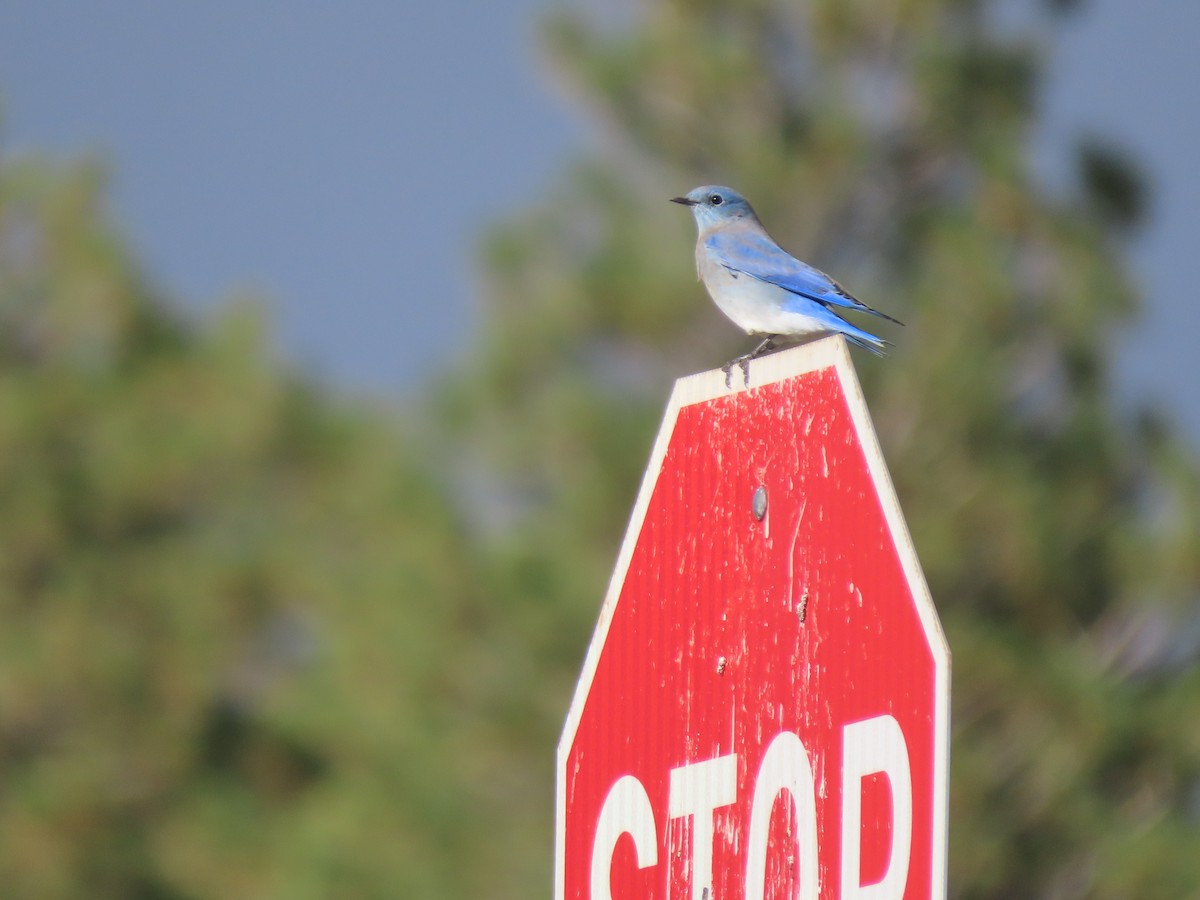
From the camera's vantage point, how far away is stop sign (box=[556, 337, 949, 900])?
2.33 metres

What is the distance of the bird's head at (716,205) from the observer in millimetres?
6230

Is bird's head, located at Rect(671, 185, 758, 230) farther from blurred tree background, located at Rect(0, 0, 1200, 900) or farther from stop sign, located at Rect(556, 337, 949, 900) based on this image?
blurred tree background, located at Rect(0, 0, 1200, 900)

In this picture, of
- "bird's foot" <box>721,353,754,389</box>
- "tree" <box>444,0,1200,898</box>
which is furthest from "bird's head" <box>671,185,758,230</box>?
"tree" <box>444,0,1200,898</box>

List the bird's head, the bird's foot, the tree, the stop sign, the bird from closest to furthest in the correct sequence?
the stop sign
the bird's foot
the bird
the bird's head
the tree

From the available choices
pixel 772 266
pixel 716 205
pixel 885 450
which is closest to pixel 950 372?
pixel 885 450

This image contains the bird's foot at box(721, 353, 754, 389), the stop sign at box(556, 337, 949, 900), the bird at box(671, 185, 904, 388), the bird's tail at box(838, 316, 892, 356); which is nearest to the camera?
the stop sign at box(556, 337, 949, 900)

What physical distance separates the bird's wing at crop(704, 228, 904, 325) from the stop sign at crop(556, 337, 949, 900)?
1.63 metres

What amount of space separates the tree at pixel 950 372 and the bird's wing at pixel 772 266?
20.9ft

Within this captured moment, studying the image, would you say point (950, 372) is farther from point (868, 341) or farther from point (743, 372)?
point (743, 372)

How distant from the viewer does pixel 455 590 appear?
12.6 m

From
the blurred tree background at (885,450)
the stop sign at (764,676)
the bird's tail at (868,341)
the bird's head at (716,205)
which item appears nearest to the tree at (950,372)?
the blurred tree background at (885,450)

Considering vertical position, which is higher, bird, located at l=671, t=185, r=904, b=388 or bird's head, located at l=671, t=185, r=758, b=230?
bird's head, located at l=671, t=185, r=758, b=230

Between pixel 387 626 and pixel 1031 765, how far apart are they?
13.2 feet

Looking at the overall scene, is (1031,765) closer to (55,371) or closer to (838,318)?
(838,318)
